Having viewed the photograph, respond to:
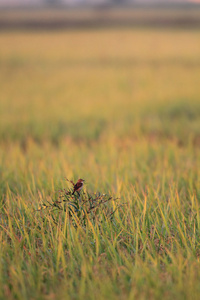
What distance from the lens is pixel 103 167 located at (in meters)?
3.13

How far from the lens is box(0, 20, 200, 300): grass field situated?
1.39m

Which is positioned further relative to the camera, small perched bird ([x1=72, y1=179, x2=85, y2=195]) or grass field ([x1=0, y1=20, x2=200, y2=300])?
small perched bird ([x1=72, y1=179, x2=85, y2=195])

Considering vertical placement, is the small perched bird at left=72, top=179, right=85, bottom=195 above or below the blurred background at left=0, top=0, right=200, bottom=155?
below

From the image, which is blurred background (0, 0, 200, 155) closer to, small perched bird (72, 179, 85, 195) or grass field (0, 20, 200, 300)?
grass field (0, 20, 200, 300)

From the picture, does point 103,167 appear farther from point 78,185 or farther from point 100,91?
point 100,91

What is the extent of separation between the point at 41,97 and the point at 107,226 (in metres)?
6.62

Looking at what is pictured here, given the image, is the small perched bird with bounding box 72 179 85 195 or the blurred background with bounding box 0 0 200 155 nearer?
the small perched bird with bounding box 72 179 85 195

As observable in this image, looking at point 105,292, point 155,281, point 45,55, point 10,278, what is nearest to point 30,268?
point 10,278

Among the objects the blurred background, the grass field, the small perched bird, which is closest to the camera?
the grass field

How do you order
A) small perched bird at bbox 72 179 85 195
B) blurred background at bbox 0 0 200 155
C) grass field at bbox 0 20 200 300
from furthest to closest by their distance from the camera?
blurred background at bbox 0 0 200 155 < small perched bird at bbox 72 179 85 195 < grass field at bbox 0 20 200 300

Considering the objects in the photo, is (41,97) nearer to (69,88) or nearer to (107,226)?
(69,88)

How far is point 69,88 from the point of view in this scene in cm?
889

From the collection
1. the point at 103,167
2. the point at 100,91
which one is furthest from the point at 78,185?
the point at 100,91

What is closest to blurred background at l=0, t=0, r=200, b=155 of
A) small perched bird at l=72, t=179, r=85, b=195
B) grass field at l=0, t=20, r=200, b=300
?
grass field at l=0, t=20, r=200, b=300
